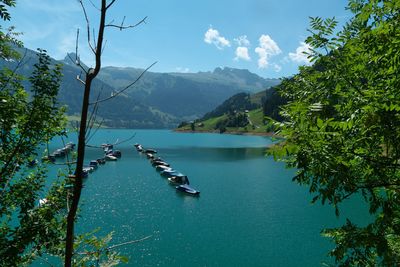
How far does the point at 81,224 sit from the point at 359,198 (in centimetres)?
5773

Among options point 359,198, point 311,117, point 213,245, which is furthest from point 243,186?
point 311,117

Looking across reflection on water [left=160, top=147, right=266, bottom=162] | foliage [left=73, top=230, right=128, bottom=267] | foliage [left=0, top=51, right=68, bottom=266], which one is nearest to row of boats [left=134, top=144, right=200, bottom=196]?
reflection on water [left=160, top=147, right=266, bottom=162]

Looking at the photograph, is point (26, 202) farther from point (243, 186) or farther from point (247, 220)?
point (243, 186)

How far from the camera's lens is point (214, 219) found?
53.7 meters

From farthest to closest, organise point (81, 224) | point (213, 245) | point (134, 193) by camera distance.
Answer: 1. point (134, 193)
2. point (81, 224)
3. point (213, 245)

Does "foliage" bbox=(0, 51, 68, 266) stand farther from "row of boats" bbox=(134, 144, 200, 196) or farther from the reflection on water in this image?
the reflection on water

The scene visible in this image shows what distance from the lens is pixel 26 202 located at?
522 inches

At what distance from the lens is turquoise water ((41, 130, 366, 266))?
39.4 metres

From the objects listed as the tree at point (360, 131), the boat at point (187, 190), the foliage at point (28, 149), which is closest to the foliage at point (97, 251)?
the foliage at point (28, 149)

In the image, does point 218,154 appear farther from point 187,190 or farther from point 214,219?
point 214,219

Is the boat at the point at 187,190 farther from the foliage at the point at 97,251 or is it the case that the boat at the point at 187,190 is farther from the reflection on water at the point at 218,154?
the reflection on water at the point at 218,154

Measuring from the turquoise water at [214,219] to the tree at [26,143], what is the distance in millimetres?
26206

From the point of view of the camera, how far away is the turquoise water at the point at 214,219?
3938cm

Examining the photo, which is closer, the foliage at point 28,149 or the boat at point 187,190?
the foliage at point 28,149
